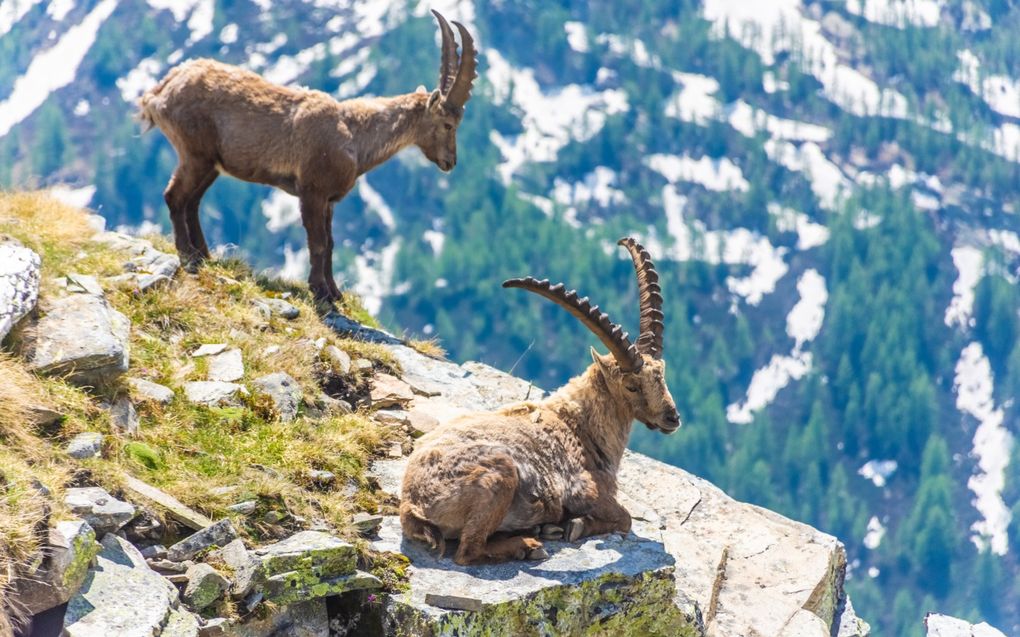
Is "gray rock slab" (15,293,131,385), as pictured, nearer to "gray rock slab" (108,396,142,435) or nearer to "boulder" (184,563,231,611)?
"gray rock slab" (108,396,142,435)

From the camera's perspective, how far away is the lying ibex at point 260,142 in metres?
14.1

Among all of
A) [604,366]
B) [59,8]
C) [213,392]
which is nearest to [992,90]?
[59,8]

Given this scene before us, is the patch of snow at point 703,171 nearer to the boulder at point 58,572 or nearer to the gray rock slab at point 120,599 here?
the gray rock slab at point 120,599

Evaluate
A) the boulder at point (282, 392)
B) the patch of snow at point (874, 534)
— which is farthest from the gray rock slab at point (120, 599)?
the patch of snow at point (874, 534)

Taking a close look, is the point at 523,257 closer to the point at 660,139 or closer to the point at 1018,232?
the point at 660,139

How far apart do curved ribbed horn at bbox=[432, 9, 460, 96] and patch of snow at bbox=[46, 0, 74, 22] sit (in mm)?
196421

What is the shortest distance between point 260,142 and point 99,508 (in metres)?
7.38

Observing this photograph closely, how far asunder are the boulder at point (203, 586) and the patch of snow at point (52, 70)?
18097 cm

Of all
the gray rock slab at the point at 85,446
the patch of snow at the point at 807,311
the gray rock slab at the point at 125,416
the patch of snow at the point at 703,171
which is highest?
the gray rock slab at the point at 85,446

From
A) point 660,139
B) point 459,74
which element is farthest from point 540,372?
point 459,74

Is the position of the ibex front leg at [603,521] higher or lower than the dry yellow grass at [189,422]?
lower

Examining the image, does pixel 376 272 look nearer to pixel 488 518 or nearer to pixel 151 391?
pixel 151 391

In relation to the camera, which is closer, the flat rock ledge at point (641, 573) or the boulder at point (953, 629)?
the flat rock ledge at point (641, 573)

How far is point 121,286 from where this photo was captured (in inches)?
469
